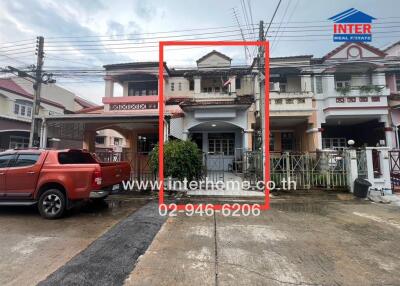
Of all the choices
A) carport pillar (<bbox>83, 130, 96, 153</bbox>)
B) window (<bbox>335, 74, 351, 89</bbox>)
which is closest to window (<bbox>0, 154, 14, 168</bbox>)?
carport pillar (<bbox>83, 130, 96, 153</bbox>)

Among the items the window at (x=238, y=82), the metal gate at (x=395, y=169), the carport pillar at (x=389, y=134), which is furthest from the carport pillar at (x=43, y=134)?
the carport pillar at (x=389, y=134)

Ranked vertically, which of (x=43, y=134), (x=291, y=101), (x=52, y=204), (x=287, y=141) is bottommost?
(x=52, y=204)

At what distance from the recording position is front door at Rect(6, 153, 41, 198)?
527 centimetres

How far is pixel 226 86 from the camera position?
14305 millimetres

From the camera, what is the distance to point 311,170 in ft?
27.7

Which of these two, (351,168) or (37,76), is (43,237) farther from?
(37,76)

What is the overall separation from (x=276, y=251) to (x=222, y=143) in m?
11.2

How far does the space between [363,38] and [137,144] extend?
14.2 meters

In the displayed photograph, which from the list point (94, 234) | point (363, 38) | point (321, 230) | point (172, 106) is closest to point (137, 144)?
point (172, 106)

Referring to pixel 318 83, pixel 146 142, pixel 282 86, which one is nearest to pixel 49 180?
pixel 146 142

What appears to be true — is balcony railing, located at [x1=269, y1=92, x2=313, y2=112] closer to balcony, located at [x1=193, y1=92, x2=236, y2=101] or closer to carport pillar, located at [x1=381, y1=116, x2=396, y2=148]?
balcony, located at [x1=193, y1=92, x2=236, y2=101]

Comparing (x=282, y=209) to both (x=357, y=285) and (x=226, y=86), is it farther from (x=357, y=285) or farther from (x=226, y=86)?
(x=226, y=86)

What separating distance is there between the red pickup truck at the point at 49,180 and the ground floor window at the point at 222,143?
959cm

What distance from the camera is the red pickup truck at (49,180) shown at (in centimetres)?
511
